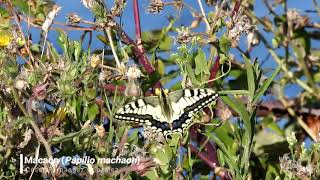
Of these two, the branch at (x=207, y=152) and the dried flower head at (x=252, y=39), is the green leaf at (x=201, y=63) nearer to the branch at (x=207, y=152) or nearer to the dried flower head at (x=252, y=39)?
the branch at (x=207, y=152)

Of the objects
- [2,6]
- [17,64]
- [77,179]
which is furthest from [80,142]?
[2,6]

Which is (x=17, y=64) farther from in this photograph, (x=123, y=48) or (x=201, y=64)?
(x=201, y=64)

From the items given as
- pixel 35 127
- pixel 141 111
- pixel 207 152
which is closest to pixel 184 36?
pixel 141 111

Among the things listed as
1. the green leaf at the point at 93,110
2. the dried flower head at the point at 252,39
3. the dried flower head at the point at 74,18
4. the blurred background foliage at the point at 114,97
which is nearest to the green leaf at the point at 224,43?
the blurred background foliage at the point at 114,97

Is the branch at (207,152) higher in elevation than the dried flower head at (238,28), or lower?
lower

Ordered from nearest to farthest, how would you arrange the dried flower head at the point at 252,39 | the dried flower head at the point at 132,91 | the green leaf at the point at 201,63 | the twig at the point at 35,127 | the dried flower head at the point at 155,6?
the twig at the point at 35,127, the dried flower head at the point at 132,91, the green leaf at the point at 201,63, the dried flower head at the point at 155,6, the dried flower head at the point at 252,39
